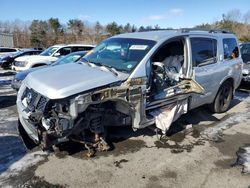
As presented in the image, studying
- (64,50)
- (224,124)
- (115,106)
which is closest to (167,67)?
(115,106)

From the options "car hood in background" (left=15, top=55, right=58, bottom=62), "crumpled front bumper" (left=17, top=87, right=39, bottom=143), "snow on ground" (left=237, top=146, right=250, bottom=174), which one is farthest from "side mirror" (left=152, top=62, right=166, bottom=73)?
Answer: "car hood in background" (left=15, top=55, right=58, bottom=62)

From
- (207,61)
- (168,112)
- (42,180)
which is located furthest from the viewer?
(207,61)

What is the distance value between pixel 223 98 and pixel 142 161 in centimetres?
356

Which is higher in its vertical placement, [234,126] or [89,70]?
[89,70]

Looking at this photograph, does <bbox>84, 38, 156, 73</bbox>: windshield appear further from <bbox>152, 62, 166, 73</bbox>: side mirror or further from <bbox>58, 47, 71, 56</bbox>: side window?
<bbox>58, 47, 71, 56</bbox>: side window

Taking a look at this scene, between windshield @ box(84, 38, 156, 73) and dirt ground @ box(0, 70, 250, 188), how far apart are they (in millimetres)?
1436

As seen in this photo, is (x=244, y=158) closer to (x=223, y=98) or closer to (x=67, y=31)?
(x=223, y=98)

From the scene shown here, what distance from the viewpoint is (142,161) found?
14.4 ft

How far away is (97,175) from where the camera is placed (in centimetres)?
395

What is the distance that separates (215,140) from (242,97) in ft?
13.6

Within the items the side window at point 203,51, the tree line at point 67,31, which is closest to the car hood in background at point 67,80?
the side window at point 203,51

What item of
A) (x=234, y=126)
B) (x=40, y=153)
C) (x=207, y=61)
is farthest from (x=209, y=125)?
(x=40, y=153)

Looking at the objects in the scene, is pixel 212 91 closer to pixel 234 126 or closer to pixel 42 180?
pixel 234 126

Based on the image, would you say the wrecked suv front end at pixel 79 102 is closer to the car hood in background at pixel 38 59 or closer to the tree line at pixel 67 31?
the car hood in background at pixel 38 59
